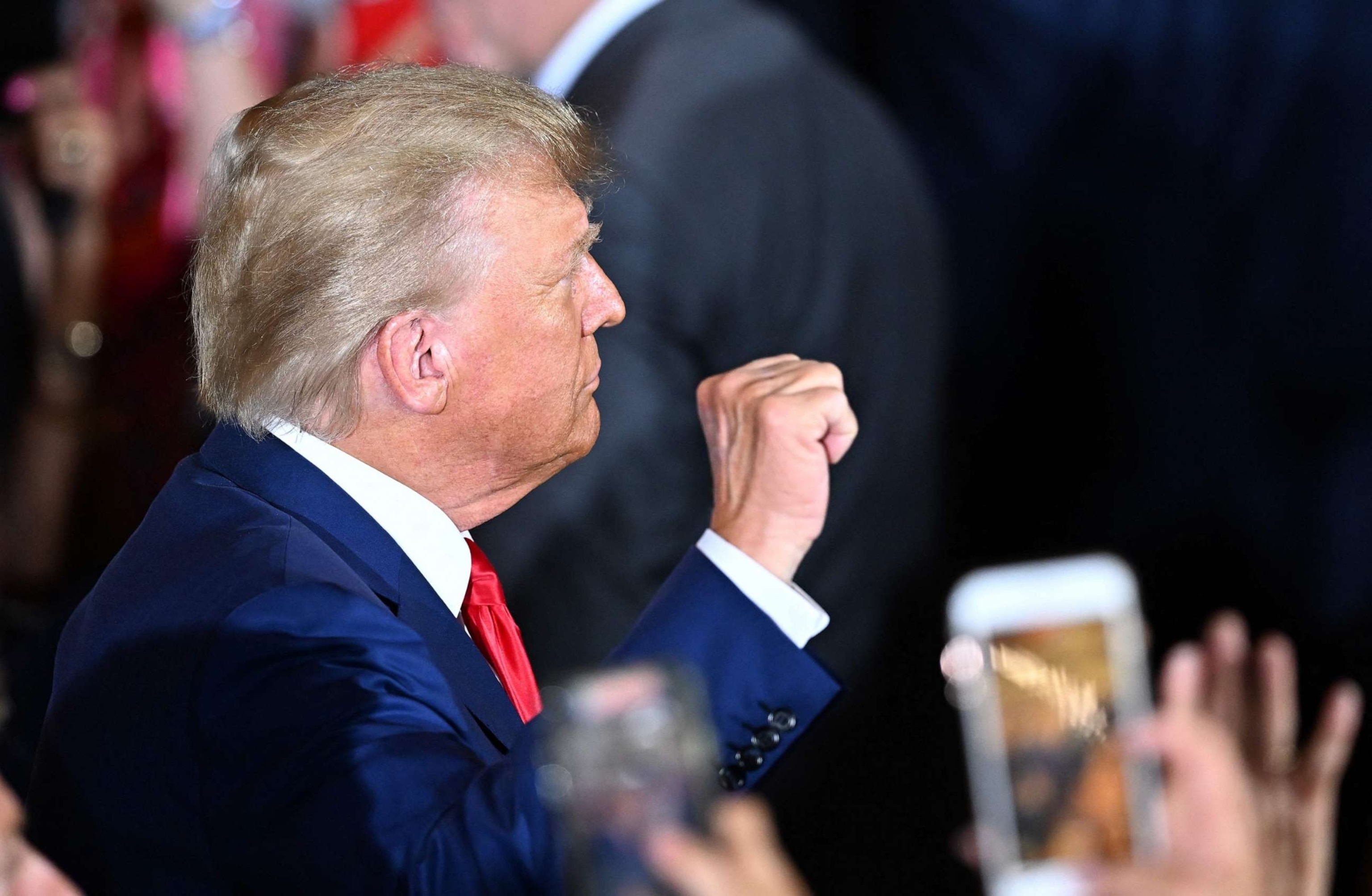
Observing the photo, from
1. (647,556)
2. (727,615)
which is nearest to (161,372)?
(647,556)

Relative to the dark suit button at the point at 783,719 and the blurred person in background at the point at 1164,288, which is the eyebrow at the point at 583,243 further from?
the blurred person in background at the point at 1164,288

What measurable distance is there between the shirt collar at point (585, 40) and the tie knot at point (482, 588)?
0.87 meters

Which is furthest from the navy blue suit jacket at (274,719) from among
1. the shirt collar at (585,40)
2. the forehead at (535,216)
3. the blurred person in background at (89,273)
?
the blurred person in background at (89,273)

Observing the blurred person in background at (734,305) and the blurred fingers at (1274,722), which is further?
the blurred person in background at (734,305)

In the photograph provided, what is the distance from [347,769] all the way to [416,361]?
0.39 metres

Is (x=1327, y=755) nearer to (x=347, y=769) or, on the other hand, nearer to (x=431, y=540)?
(x=347, y=769)

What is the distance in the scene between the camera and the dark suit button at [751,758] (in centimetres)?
124

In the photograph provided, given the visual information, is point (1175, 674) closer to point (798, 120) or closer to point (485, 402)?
point (485, 402)

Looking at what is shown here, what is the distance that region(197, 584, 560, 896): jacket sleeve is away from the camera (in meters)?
0.85

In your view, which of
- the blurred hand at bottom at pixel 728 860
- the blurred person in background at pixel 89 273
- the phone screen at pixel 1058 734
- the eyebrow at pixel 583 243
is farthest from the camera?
the blurred person in background at pixel 89 273

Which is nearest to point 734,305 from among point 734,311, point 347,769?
point 734,311

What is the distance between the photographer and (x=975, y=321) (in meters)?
1.89

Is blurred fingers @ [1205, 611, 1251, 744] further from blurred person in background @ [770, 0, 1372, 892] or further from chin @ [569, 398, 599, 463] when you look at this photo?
blurred person in background @ [770, 0, 1372, 892]

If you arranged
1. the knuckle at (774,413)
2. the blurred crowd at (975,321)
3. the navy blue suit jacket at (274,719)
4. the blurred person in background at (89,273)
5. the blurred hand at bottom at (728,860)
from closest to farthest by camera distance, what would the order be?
the blurred hand at bottom at (728,860) < the navy blue suit jacket at (274,719) < the knuckle at (774,413) < the blurred crowd at (975,321) < the blurred person in background at (89,273)
